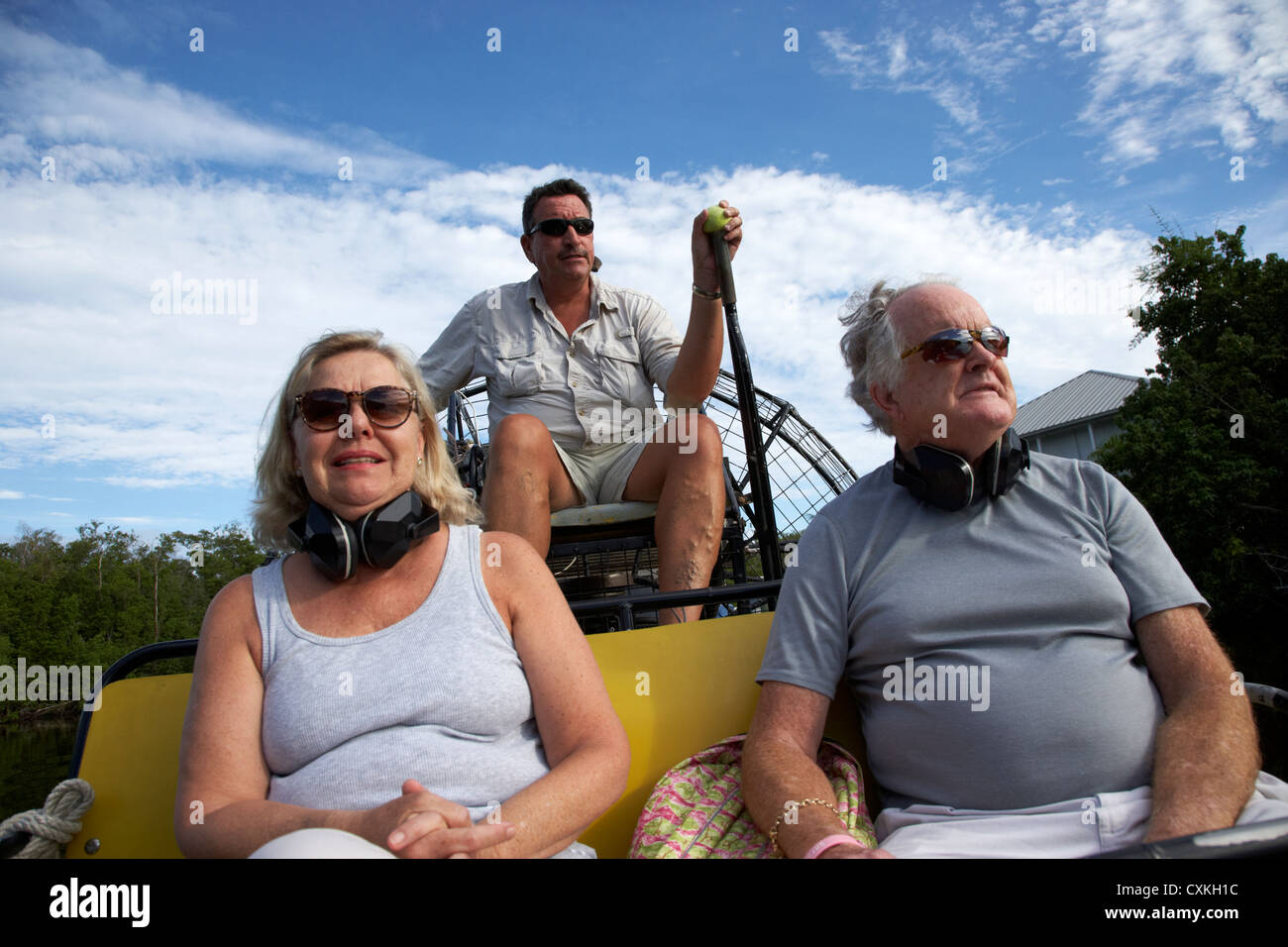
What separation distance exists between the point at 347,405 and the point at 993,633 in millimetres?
1410

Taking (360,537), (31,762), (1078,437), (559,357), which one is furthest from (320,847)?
(1078,437)

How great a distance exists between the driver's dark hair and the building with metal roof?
38.9 m

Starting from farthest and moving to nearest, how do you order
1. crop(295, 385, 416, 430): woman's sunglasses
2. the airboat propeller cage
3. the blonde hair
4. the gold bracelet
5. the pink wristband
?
1. the airboat propeller cage
2. the blonde hair
3. crop(295, 385, 416, 430): woman's sunglasses
4. the gold bracelet
5. the pink wristband

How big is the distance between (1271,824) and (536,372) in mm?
2864

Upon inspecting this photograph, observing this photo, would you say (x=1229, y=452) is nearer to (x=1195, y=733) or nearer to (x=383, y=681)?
(x=1195, y=733)

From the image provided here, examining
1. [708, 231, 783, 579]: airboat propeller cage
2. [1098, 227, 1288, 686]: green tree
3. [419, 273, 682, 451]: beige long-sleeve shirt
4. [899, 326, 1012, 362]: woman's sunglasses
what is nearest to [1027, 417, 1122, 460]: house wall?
[1098, 227, 1288, 686]: green tree

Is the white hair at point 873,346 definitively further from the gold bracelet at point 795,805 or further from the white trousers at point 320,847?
the white trousers at point 320,847

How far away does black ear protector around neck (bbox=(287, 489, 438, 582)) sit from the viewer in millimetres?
1620

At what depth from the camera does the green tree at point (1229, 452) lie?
2164 centimetres

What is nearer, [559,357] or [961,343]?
[961,343]

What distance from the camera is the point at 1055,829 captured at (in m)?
1.43

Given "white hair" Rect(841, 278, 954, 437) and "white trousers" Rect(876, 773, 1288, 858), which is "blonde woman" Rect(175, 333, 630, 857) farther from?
"white hair" Rect(841, 278, 954, 437)

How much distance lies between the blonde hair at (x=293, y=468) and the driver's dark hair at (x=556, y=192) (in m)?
1.81
